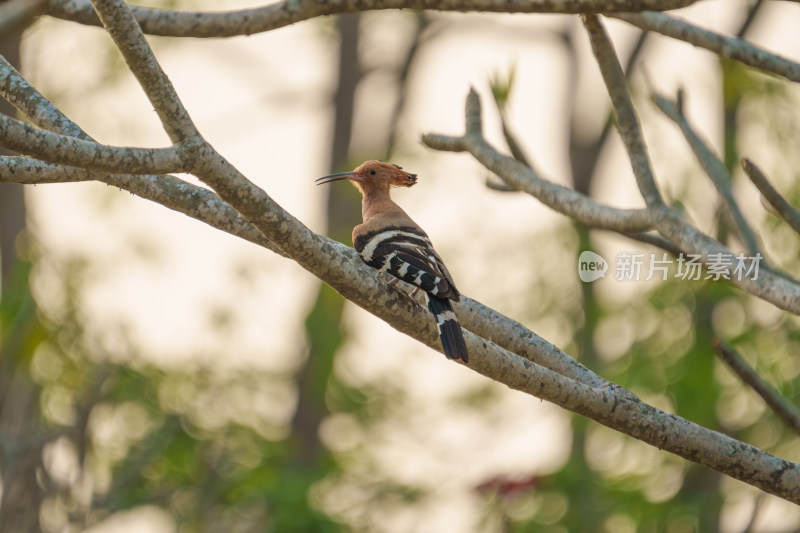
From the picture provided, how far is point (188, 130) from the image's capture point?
388cm

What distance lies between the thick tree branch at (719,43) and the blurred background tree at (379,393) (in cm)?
94

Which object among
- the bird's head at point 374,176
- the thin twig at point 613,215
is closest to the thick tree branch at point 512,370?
the thin twig at point 613,215

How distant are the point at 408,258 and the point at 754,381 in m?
1.72

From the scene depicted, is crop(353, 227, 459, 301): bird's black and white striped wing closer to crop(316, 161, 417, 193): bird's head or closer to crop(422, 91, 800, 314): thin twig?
crop(422, 91, 800, 314): thin twig

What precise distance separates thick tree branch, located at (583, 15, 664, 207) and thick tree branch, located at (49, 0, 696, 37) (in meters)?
0.52

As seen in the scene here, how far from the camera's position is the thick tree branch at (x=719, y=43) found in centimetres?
569

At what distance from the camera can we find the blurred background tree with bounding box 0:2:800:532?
33.9 feet

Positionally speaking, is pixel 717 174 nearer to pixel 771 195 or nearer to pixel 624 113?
pixel 624 113

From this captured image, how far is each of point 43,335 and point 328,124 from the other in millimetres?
10531

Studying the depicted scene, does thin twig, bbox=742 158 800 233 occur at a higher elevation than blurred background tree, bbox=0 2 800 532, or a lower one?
higher

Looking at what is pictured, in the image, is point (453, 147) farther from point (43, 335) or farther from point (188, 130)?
point (43, 335)

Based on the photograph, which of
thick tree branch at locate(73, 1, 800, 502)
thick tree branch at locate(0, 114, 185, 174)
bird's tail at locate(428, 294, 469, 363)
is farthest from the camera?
bird's tail at locate(428, 294, 469, 363)

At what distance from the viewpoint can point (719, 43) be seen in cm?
588

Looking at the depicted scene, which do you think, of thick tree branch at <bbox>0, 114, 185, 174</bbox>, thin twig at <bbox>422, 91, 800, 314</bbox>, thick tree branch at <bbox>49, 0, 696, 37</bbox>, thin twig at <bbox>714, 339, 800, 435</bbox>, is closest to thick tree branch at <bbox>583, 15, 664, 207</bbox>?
thin twig at <bbox>422, 91, 800, 314</bbox>
